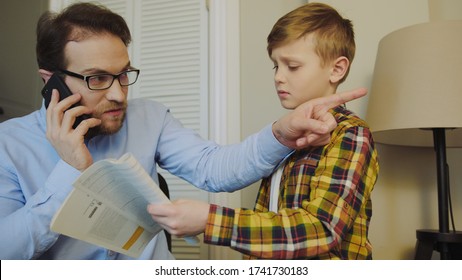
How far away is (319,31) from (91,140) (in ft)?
1.98

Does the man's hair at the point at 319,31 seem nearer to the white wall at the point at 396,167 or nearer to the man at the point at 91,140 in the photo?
the man at the point at 91,140

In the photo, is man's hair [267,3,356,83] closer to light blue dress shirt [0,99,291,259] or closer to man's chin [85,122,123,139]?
light blue dress shirt [0,99,291,259]

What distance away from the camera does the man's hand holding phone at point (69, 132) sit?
30.0 inches

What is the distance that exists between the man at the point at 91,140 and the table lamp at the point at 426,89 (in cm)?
49

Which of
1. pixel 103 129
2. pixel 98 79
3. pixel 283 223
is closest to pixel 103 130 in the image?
pixel 103 129

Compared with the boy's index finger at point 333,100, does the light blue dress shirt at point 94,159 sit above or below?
below

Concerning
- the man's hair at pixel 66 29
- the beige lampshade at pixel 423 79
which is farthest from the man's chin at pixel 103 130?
the beige lampshade at pixel 423 79

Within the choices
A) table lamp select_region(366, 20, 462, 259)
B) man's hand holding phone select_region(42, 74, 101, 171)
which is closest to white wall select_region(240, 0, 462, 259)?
table lamp select_region(366, 20, 462, 259)

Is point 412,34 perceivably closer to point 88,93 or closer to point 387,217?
point 387,217

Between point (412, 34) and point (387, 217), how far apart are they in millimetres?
675

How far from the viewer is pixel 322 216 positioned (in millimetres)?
699

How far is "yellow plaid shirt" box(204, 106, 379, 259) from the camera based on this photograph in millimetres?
698
